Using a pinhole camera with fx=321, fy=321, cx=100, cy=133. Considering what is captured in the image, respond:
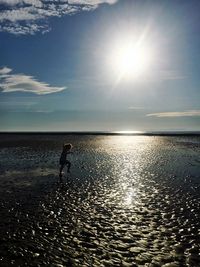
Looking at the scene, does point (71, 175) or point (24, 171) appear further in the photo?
point (24, 171)

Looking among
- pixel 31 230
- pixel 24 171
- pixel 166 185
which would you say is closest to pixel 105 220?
pixel 31 230

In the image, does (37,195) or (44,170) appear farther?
(44,170)

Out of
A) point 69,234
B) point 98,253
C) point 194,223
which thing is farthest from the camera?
point 194,223

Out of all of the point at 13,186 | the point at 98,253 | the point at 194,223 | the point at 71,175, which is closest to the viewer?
the point at 98,253

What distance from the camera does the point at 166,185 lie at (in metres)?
24.2

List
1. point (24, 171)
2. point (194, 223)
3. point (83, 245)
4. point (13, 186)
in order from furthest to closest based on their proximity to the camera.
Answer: point (24, 171) → point (13, 186) → point (194, 223) → point (83, 245)

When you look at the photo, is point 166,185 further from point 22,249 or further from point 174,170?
point 22,249

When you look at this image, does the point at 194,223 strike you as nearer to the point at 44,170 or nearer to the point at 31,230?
the point at 31,230

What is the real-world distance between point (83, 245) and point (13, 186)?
1281 centimetres

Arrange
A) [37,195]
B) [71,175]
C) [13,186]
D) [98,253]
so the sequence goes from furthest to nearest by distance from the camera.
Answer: [71,175], [13,186], [37,195], [98,253]

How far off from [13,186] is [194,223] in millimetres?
13804

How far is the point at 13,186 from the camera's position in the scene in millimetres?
23344

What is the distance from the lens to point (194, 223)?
1444 centimetres

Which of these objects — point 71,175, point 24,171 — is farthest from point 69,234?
point 24,171
